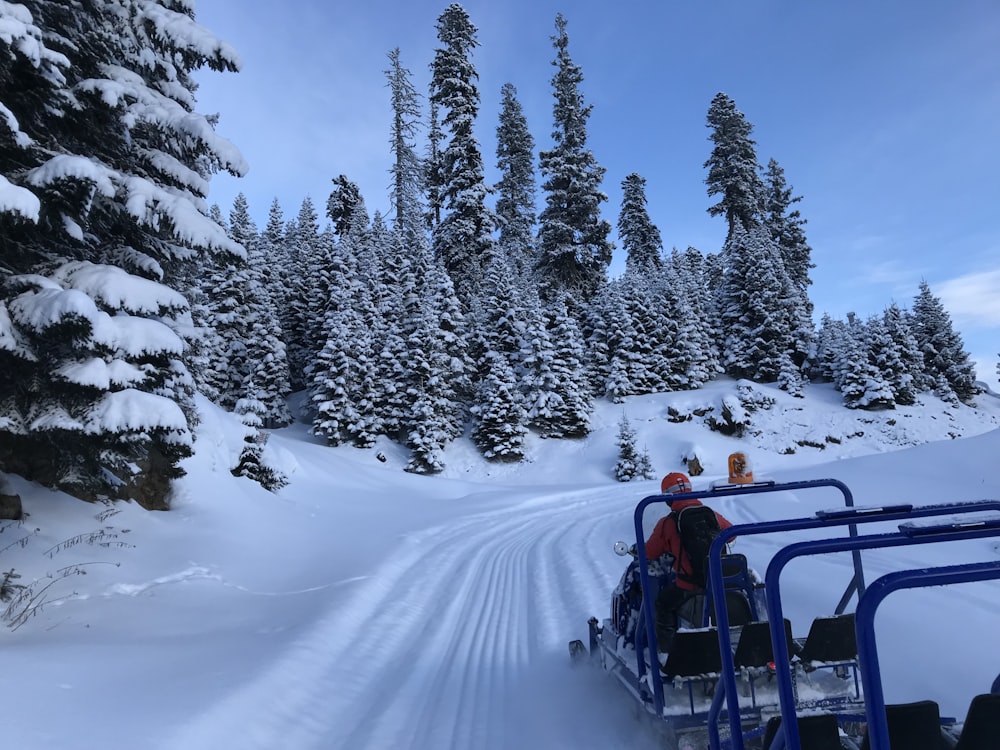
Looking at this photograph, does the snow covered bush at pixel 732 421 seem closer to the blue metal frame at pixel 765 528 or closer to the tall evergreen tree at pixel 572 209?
the tall evergreen tree at pixel 572 209

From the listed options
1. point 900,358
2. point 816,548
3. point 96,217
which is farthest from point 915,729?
point 900,358

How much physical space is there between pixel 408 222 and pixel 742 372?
26.7 metres

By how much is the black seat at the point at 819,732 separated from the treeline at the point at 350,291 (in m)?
6.83

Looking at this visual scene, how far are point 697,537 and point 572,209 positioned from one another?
130 feet

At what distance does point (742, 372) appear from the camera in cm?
3888

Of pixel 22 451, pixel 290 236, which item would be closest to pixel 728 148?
pixel 290 236

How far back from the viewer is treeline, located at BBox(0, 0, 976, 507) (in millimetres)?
6500

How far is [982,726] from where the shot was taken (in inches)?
80.9

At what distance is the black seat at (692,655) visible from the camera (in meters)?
3.79

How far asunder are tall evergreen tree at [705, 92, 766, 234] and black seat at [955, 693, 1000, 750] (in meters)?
48.4

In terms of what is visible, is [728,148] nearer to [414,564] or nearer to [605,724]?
[414,564]

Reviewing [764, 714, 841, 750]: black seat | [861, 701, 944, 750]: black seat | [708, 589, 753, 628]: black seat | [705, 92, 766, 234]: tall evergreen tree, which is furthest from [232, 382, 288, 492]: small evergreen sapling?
[705, 92, 766, 234]: tall evergreen tree

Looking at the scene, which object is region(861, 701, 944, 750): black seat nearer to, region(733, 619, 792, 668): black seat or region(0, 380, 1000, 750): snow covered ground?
region(733, 619, 792, 668): black seat

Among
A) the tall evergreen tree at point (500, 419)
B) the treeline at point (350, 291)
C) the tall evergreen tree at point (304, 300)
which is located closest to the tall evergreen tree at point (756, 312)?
the treeline at point (350, 291)
